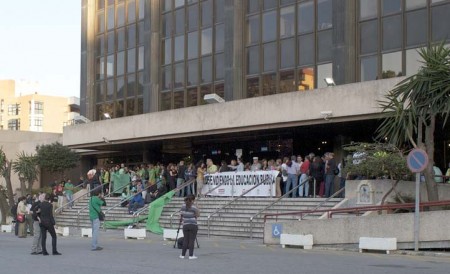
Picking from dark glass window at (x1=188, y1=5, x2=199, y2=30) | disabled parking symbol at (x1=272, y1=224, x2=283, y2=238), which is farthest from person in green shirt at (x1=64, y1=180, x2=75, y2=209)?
disabled parking symbol at (x1=272, y1=224, x2=283, y2=238)

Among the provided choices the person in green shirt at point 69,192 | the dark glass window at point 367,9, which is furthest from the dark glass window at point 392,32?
the person in green shirt at point 69,192

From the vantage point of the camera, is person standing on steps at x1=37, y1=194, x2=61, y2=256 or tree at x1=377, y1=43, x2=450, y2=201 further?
tree at x1=377, y1=43, x2=450, y2=201

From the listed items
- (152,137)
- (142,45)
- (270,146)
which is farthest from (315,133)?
(142,45)

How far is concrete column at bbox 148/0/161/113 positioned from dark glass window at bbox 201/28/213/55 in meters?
3.49

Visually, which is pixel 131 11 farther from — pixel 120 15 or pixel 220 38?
pixel 220 38

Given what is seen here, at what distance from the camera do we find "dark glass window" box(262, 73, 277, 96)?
31.8m

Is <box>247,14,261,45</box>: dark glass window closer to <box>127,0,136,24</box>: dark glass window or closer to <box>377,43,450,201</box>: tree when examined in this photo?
<box>127,0,136,24</box>: dark glass window

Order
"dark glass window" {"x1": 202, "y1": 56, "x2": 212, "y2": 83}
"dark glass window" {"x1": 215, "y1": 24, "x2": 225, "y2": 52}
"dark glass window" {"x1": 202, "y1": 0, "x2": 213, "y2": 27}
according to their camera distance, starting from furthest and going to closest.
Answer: "dark glass window" {"x1": 202, "y1": 0, "x2": 213, "y2": 27} → "dark glass window" {"x1": 202, "y1": 56, "x2": 212, "y2": 83} → "dark glass window" {"x1": 215, "y1": 24, "x2": 225, "y2": 52}

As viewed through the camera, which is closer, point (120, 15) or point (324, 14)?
point (324, 14)

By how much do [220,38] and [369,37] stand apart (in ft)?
28.9

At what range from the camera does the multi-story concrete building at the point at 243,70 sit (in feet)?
88.9

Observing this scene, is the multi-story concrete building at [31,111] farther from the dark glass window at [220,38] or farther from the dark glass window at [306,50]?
the dark glass window at [306,50]

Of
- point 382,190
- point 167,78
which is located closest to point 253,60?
point 167,78

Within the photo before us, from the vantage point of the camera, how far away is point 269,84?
32062mm
